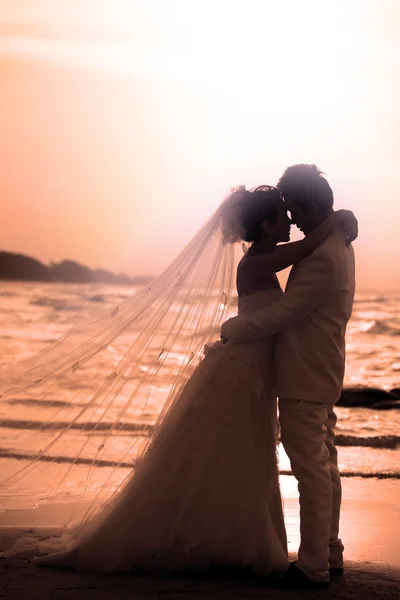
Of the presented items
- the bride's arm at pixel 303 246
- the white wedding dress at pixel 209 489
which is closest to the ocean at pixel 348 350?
the white wedding dress at pixel 209 489

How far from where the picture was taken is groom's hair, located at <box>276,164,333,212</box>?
468 cm

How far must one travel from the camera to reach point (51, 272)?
44.8m

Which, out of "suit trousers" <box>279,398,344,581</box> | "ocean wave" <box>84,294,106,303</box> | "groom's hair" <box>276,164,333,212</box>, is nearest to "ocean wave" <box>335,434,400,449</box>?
"suit trousers" <box>279,398,344,581</box>

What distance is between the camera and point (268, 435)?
488 cm

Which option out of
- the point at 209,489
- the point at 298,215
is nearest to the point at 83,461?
the point at 209,489

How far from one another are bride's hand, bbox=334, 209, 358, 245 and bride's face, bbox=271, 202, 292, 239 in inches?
11.9

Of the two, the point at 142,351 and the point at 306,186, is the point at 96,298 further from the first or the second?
the point at 306,186

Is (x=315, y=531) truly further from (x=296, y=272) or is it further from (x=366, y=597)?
(x=296, y=272)

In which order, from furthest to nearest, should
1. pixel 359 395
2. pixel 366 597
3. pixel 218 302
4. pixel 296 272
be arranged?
pixel 359 395
pixel 218 302
pixel 296 272
pixel 366 597

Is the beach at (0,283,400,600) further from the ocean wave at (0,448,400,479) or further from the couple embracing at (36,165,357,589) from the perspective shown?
the couple embracing at (36,165,357,589)

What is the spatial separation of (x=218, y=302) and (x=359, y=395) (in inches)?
444

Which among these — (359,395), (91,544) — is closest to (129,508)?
(91,544)

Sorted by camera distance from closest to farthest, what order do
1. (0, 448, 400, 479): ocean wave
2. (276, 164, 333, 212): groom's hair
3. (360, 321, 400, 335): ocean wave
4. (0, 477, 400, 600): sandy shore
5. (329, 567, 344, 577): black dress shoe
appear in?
1. (0, 477, 400, 600): sandy shore
2. (276, 164, 333, 212): groom's hair
3. (329, 567, 344, 577): black dress shoe
4. (0, 448, 400, 479): ocean wave
5. (360, 321, 400, 335): ocean wave

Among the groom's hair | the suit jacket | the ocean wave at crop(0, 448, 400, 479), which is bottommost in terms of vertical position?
the ocean wave at crop(0, 448, 400, 479)
